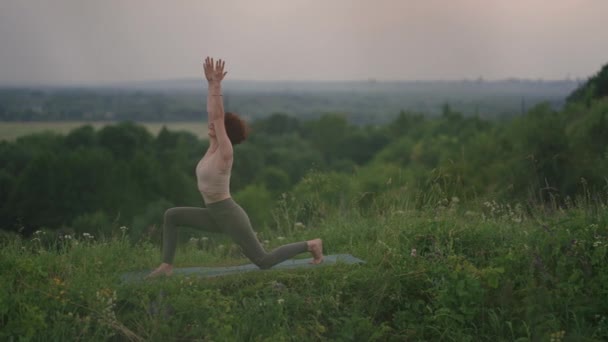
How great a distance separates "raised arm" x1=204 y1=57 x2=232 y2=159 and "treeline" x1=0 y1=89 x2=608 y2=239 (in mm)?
2762

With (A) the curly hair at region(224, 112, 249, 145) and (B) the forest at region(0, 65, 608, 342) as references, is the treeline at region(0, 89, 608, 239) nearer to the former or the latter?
(B) the forest at region(0, 65, 608, 342)

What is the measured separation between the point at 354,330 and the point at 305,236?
10.7ft

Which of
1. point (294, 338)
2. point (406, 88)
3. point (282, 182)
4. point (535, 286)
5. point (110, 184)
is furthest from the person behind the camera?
point (406, 88)

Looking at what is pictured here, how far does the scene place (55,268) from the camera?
6609 millimetres

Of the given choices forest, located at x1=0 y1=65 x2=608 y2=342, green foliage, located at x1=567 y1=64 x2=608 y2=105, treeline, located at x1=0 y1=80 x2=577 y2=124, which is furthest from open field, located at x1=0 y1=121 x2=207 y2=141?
forest, located at x1=0 y1=65 x2=608 y2=342

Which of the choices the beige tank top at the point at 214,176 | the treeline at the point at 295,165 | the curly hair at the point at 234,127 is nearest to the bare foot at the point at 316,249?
the beige tank top at the point at 214,176

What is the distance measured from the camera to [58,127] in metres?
50.0

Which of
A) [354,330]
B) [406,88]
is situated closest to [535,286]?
[354,330]

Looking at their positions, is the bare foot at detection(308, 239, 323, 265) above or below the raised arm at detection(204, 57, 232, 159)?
below

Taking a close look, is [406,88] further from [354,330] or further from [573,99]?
[354,330]

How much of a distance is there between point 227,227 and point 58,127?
46022 mm

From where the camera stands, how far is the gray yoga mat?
6.66 metres

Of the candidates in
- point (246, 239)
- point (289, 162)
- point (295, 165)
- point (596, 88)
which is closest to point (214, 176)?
point (246, 239)

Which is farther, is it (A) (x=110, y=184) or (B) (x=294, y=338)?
(A) (x=110, y=184)
